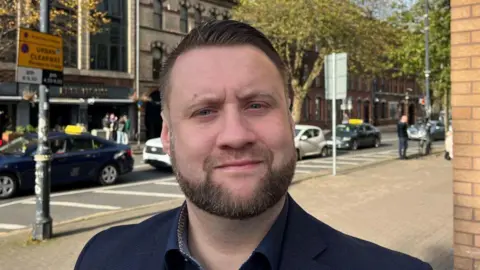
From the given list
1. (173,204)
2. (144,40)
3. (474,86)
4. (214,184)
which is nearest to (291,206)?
(214,184)

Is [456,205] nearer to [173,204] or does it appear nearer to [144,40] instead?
[173,204]

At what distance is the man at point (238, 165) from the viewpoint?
1362mm

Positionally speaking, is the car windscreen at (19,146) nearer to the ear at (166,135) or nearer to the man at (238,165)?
the ear at (166,135)

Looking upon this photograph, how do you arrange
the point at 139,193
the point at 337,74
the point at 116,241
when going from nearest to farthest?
1. the point at 116,241
2. the point at 139,193
3. the point at 337,74

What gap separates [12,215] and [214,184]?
28.5ft

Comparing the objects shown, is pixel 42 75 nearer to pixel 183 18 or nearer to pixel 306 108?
pixel 183 18

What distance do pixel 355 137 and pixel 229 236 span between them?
24.2 meters

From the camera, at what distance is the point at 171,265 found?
1471 mm

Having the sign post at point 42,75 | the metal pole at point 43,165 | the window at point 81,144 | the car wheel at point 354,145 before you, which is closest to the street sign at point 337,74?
the window at point 81,144

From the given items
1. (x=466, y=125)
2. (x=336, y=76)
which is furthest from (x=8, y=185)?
(x=466, y=125)

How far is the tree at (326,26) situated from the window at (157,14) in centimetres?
614

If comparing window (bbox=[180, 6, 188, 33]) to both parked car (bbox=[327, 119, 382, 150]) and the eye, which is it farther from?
the eye

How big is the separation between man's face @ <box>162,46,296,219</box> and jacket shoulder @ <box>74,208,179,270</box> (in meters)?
0.34

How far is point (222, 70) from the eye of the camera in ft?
4.63
